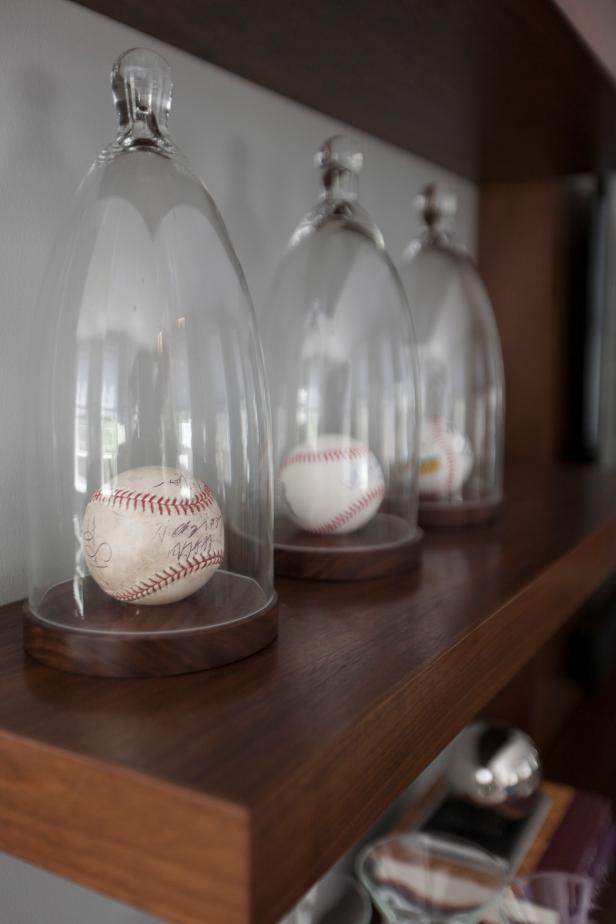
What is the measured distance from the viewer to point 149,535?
0.45 meters

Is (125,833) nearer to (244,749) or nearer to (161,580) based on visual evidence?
(244,749)

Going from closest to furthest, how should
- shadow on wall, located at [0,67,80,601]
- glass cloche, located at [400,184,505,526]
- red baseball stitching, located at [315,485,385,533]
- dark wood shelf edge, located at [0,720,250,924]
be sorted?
dark wood shelf edge, located at [0,720,250,924] → shadow on wall, located at [0,67,80,601] → red baseball stitching, located at [315,485,385,533] → glass cloche, located at [400,184,505,526]

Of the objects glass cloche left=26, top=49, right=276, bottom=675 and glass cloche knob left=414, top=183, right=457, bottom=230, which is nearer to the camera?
glass cloche left=26, top=49, right=276, bottom=675

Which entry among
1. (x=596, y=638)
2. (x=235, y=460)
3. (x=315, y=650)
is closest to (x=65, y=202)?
(x=235, y=460)

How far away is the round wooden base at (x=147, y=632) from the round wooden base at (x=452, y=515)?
1.17 feet

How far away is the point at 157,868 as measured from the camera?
32 centimetres

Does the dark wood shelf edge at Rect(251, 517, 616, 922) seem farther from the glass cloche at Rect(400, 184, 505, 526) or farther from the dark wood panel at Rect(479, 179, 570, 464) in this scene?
the dark wood panel at Rect(479, 179, 570, 464)

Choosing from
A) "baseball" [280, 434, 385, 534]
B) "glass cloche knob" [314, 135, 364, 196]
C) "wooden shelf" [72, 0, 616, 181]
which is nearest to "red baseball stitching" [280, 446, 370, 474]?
"baseball" [280, 434, 385, 534]

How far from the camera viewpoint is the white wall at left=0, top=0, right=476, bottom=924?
569 millimetres

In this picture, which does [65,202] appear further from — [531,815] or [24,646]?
[531,815]

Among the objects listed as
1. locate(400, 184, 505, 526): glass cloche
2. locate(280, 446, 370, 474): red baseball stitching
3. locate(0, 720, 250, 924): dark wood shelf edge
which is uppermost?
locate(400, 184, 505, 526): glass cloche

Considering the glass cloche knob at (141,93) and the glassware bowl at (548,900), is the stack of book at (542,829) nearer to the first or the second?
the glassware bowl at (548,900)

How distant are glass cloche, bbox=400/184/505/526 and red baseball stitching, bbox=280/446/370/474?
26 cm

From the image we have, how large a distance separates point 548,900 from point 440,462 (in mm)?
475
